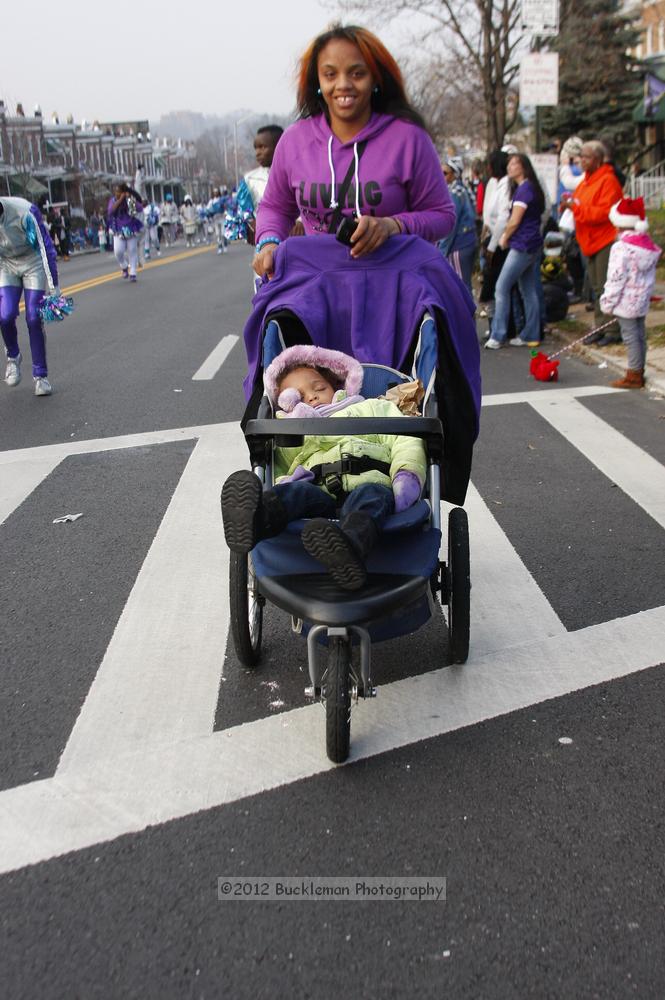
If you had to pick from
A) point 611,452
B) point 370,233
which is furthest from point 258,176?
point 370,233

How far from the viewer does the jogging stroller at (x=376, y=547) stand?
10.4ft

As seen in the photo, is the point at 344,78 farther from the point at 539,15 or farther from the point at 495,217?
the point at 539,15

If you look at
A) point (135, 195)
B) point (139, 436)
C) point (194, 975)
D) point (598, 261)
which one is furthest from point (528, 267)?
point (135, 195)

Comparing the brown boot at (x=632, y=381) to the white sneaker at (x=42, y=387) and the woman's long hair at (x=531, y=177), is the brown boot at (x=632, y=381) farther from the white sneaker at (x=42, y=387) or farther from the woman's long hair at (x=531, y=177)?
the white sneaker at (x=42, y=387)

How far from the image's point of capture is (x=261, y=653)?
410 centimetres

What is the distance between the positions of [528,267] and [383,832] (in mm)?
8952

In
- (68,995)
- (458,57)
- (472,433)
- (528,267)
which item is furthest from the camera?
(458,57)

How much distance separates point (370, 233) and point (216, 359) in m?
7.81

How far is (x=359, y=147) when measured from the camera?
4242 millimetres

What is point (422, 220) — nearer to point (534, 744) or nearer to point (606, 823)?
point (534, 744)

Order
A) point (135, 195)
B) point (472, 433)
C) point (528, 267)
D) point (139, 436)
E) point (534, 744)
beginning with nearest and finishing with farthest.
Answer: point (534, 744), point (472, 433), point (139, 436), point (528, 267), point (135, 195)

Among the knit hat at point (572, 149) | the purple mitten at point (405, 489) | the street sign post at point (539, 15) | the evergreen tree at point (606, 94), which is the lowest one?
the purple mitten at point (405, 489)

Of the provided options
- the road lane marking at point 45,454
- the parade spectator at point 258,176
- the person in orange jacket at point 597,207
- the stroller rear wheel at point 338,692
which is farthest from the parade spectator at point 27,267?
the stroller rear wheel at point 338,692

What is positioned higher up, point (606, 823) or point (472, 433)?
point (472, 433)
